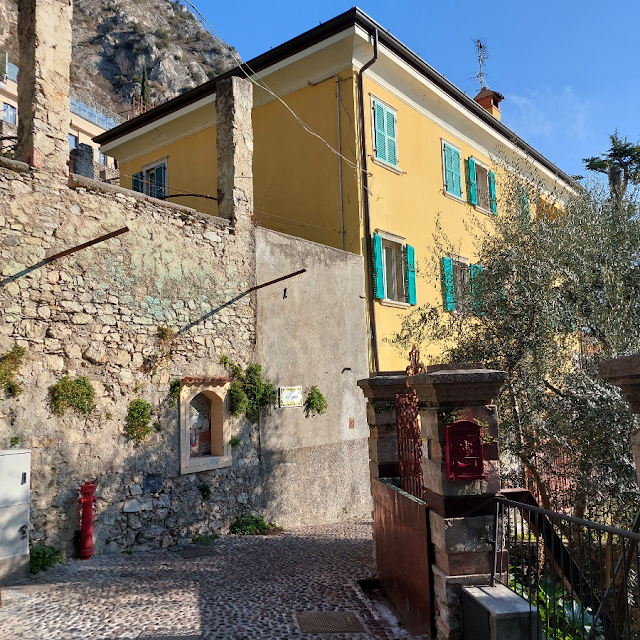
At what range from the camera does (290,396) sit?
9.90 metres

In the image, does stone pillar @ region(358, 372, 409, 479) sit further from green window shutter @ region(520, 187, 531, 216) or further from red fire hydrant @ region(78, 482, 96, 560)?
green window shutter @ region(520, 187, 531, 216)

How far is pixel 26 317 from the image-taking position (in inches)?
267

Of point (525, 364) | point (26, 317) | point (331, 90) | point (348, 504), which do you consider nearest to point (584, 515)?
point (525, 364)

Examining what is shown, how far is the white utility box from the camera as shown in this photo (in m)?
5.88

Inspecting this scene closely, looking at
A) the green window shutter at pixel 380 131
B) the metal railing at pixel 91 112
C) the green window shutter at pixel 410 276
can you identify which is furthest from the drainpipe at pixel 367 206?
the metal railing at pixel 91 112

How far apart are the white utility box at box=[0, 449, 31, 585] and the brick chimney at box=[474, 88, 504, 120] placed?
16249 mm

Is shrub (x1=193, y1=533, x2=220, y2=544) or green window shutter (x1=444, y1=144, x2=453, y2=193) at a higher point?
green window shutter (x1=444, y1=144, x2=453, y2=193)

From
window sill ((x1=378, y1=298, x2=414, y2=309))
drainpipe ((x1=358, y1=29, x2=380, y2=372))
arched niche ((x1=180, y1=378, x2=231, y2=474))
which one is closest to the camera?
arched niche ((x1=180, y1=378, x2=231, y2=474))

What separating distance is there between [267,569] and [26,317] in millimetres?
3960

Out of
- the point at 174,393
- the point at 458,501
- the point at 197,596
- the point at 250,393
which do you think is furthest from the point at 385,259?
the point at 458,501

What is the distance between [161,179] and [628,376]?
1386 cm

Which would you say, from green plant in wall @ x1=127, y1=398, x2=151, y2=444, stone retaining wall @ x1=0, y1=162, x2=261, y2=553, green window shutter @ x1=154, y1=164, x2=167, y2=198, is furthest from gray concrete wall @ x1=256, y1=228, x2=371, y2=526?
green window shutter @ x1=154, y1=164, x2=167, y2=198

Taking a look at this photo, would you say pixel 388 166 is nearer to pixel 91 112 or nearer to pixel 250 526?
pixel 250 526

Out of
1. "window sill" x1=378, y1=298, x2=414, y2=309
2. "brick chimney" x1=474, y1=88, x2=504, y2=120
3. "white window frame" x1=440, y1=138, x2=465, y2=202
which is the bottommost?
"window sill" x1=378, y1=298, x2=414, y2=309
